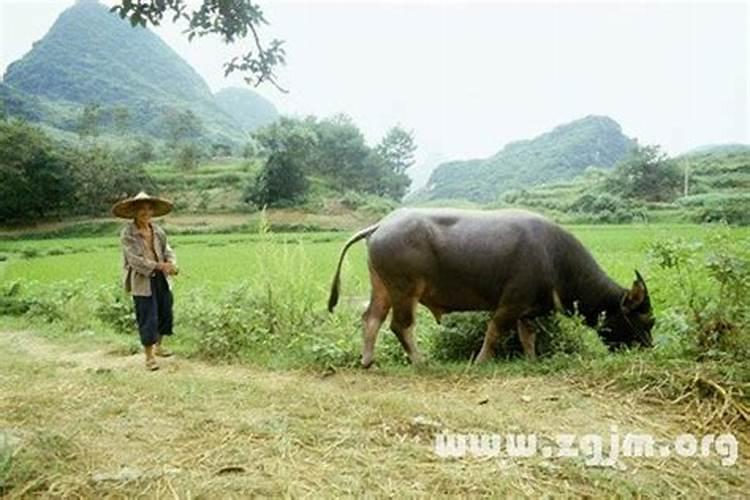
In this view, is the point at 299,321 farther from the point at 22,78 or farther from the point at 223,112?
Answer: the point at 223,112

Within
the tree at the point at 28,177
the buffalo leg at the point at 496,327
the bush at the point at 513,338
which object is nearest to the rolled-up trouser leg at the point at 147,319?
the bush at the point at 513,338

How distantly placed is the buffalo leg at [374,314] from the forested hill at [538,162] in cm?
5529

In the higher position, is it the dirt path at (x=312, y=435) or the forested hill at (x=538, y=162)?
the forested hill at (x=538, y=162)

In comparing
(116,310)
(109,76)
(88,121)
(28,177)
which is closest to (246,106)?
(109,76)

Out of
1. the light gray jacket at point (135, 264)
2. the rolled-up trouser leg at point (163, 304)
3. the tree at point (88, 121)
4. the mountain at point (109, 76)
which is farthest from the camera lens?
the mountain at point (109, 76)

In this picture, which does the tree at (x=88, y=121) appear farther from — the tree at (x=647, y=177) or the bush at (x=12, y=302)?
the bush at (x=12, y=302)

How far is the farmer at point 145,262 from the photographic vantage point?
5.84 meters

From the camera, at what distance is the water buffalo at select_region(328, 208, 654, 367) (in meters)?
5.25

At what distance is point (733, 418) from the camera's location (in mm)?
3578

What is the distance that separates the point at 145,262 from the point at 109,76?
103 m

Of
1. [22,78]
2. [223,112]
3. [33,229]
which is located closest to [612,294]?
[33,229]

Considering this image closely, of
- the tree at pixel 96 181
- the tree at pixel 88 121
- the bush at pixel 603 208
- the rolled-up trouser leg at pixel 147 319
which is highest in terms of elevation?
the tree at pixel 88 121

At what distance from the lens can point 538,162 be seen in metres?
70.5

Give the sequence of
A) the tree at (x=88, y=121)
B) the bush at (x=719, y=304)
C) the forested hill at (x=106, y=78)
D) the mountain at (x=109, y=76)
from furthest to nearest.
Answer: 1. the mountain at (x=109, y=76)
2. the forested hill at (x=106, y=78)
3. the tree at (x=88, y=121)
4. the bush at (x=719, y=304)
